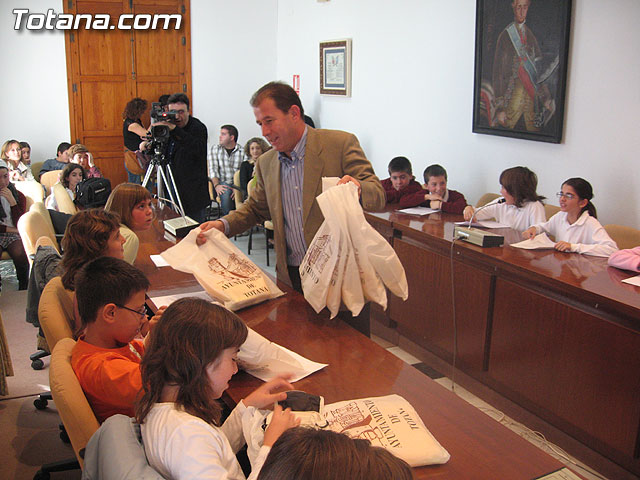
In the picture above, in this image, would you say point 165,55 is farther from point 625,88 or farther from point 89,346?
point 89,346

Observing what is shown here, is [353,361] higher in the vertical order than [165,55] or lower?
lower

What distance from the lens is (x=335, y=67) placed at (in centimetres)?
631

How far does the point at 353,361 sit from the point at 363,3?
474cm

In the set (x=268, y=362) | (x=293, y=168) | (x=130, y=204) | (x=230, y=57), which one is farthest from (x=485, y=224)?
(x=230, y=57)

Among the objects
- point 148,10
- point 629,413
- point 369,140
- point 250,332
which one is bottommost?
point 629,413

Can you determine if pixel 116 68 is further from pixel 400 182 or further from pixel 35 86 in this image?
pixel 400 182

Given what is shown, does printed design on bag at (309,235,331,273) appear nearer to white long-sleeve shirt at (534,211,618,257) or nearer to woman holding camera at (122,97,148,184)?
white long-sleeve shirt at (534,211,618,257)

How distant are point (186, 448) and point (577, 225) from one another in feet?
8.51

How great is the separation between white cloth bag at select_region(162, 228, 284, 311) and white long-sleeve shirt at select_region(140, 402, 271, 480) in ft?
2.81

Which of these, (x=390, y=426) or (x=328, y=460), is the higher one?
(x=328, y=460)

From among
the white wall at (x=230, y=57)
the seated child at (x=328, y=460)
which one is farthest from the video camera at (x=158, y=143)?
the seated child at (x=328, y=460)

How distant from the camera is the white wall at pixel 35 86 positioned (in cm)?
680

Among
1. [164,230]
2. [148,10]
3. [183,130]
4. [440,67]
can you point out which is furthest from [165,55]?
[164,230]

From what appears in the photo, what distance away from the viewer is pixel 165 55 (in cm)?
738
